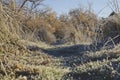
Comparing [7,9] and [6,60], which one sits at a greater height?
Result: [7,9]

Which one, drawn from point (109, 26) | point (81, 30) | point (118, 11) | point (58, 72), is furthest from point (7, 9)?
point (81, 30)

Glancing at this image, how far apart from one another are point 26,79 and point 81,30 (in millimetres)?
21579

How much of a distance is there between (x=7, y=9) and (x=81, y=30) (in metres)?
22.3

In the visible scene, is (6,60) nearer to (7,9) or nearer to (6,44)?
(6,44)

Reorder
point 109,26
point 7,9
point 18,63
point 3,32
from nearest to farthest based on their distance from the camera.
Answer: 1. point 3,32
2. point 7,9
3. point 18,63
4. point 109,26

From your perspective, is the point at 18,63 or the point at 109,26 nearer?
the point at 18,63

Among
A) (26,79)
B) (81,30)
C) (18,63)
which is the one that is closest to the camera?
(26,79)

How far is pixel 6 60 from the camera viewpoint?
791cm

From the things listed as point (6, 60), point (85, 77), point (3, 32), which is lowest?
point (85, 77)

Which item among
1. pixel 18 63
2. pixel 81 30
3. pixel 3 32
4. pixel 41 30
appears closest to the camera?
pixel 3 32

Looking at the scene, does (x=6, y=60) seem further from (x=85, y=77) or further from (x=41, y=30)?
(x=41, y=30)

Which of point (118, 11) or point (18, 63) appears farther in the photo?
point (118, 11)

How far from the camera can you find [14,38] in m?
7.57

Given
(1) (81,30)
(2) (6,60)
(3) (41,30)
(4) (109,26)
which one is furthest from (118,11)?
(3) (41,30)
